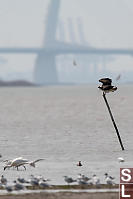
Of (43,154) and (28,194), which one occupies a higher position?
(43,154)

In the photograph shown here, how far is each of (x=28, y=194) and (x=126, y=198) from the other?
183 cm

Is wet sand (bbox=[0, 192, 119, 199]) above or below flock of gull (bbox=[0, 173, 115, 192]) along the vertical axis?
below

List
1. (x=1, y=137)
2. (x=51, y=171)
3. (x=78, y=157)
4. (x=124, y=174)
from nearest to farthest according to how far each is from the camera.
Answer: (x=124, y=174)
(x=51, y=171)
(x=78, y=157)
(x=1, y=137)

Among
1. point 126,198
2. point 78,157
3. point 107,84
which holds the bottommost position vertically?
point 126,198

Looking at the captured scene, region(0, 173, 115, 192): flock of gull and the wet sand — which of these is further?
region(0, 173, 115, 192): flock of gull

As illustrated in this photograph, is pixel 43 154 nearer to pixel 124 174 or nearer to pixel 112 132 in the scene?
pixel 124 174

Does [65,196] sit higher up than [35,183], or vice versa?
[35,183]

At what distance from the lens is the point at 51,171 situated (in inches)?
758

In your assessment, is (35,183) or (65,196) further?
(35,183)

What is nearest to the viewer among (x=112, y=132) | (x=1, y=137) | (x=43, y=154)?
(x=43, y=154)

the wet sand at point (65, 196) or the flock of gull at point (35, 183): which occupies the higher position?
the flock of gull at point (35, 183)

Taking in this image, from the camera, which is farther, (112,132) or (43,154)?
(112,132)

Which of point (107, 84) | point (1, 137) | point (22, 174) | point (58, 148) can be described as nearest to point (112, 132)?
point (1, 137)

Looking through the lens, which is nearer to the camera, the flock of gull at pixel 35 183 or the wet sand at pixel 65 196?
the wet sand at pixel 65 196
